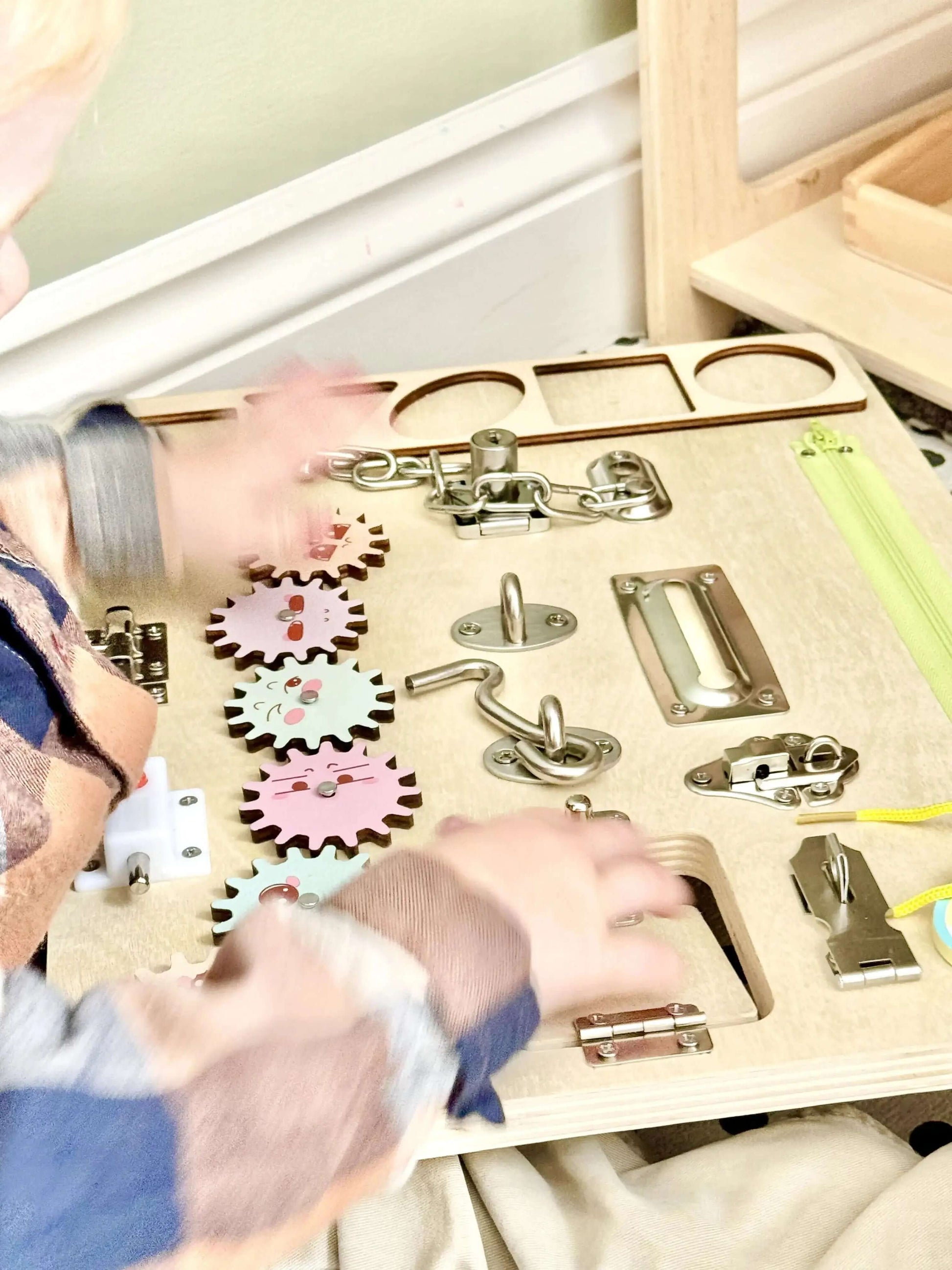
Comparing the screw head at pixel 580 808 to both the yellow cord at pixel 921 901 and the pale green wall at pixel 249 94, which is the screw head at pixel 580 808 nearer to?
the yellow cord at pixel 921 901

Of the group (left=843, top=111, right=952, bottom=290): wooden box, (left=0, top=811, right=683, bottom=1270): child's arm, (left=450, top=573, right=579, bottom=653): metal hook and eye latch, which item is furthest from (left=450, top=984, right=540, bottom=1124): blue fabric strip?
(left=843, top=111, right=952, bottom=290): wooden box

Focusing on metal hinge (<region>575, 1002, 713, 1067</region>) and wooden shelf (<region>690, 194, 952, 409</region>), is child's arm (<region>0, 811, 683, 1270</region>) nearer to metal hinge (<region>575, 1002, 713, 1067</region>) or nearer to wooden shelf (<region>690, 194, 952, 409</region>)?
metal hinge (<region>575, 1002, 713, 1067</region>)

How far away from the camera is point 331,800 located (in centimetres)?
60

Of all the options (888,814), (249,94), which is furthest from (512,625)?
(249,94)

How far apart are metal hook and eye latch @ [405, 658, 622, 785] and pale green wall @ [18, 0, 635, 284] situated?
41 centimetres

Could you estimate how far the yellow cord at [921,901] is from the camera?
0.53 m

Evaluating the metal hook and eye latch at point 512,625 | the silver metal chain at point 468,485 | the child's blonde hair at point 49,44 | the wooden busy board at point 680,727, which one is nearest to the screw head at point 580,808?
the wooden busy board at point 680,727

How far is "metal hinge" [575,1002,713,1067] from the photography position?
0.49 m

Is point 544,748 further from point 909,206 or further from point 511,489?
point 909,206

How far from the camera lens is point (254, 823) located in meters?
0.59

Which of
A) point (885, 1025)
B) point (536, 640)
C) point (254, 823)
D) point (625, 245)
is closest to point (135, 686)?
point (254, 823)

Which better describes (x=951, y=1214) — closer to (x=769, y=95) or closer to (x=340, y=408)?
(x=340, y=408)

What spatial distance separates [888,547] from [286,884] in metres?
0.35

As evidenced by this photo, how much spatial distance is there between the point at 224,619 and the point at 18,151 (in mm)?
267
